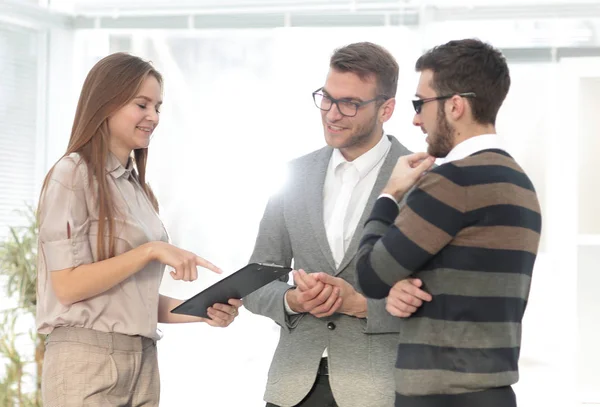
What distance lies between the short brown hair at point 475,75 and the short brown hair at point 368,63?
403 mm

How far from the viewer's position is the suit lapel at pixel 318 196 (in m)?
2.16

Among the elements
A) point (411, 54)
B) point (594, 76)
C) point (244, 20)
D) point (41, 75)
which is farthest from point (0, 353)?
point (594, 76)

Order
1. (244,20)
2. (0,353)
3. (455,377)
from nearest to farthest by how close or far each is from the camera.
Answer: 1. (455,377)
2. (0,353)
3. (244,20)

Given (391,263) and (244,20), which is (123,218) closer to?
(391,263)

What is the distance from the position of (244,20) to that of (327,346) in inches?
124

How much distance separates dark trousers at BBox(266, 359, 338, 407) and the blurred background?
2.60 meters

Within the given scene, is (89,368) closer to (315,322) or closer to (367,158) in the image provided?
(315,322)

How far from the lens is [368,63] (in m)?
2.26

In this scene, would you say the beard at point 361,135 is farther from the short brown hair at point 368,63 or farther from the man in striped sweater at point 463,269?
the man in striped sweater at point 463,269

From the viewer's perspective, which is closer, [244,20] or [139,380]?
[139,380]

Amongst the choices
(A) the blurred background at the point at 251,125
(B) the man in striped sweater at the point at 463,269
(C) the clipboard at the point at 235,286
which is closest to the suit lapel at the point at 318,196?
(C) the clipboard at the point at 235,286

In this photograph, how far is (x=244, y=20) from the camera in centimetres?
497

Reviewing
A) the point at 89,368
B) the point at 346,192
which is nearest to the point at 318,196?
the point at 346,192

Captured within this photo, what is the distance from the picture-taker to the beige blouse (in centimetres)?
214
